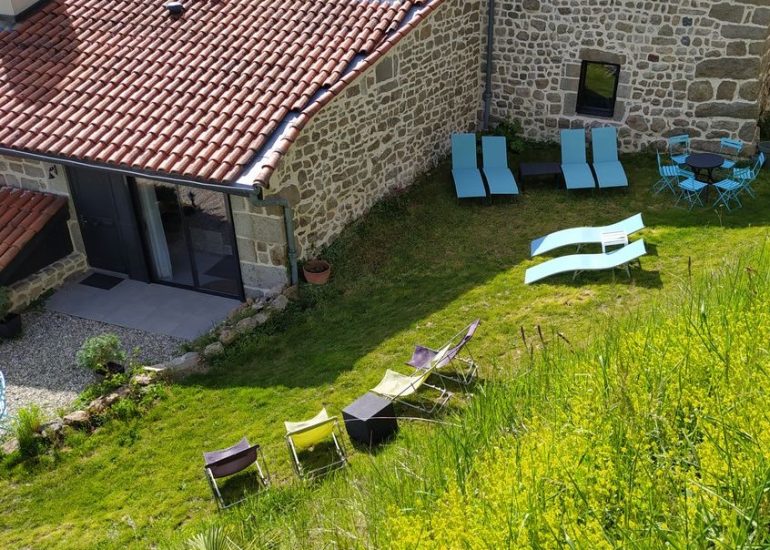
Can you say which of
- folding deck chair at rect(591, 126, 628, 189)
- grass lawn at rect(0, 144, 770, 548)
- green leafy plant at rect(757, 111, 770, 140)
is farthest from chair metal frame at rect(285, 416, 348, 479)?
green leafy plant at rect(757, 111, 770, 140)

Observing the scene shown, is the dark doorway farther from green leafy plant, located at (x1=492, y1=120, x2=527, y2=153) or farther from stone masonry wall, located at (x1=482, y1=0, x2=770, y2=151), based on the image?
stone masonry wall, located at (x1=482, y1=0, x2=770, y2=151)

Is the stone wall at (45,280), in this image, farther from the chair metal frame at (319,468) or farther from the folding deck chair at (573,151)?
the folding deck chair at (573,151)

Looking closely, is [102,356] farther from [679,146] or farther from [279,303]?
[679,146]

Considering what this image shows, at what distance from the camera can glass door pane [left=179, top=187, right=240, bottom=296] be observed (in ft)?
37.4

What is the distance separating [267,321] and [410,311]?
2045mm

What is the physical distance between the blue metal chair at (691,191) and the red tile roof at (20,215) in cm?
1028

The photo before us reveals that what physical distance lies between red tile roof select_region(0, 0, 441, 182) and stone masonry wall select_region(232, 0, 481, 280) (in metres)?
0.57

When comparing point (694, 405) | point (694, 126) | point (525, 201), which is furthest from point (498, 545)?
point (694, 126)

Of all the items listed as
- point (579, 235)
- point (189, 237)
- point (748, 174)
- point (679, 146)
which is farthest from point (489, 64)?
point (189, 237)

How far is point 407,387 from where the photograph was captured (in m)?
8.59

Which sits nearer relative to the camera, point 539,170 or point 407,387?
point 407,387

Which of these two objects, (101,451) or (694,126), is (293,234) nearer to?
(101,451)

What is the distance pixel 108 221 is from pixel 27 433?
453cm

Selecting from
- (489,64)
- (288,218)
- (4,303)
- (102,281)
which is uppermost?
(489,64)
